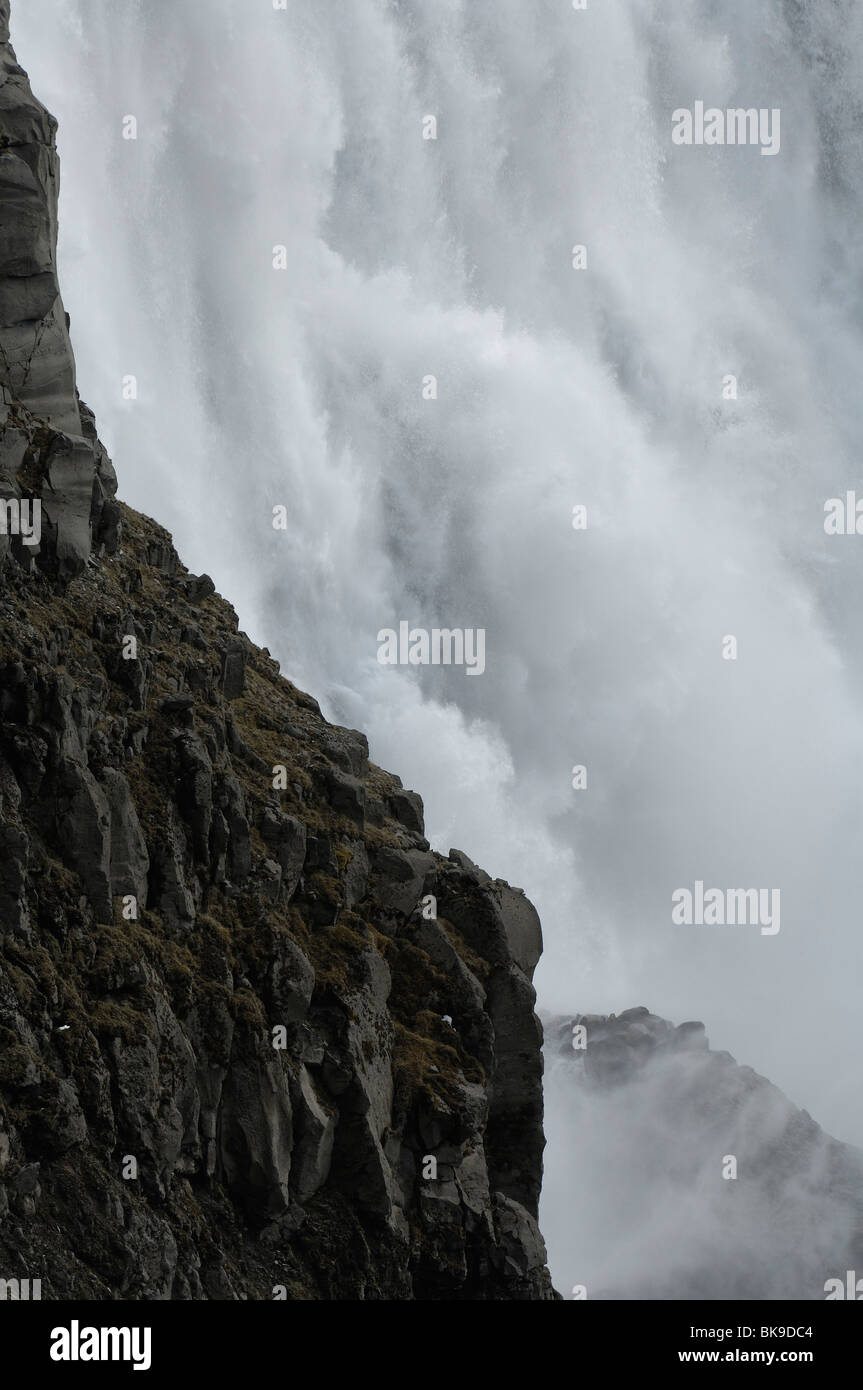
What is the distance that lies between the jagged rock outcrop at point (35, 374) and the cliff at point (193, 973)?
0.12 m

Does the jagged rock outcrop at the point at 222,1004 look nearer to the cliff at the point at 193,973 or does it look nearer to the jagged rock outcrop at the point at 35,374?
the cliff at the point at 193,973

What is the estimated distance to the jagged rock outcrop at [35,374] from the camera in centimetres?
4556

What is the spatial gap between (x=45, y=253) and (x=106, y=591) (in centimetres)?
1336

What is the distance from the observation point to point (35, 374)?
161ft

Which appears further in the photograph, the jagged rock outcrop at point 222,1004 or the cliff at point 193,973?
the cliff at point 193,973
